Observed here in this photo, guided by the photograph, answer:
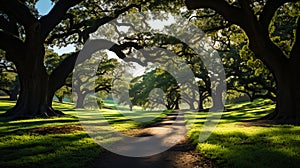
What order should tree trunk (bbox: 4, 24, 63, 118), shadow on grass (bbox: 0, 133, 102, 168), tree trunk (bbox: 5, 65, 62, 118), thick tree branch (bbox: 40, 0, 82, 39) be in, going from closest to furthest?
shadow on grass (bbox: 0, 133, 102, 168)
tree trunk (bbox: 4, 24, 63, 118)
tree trunk (bbox: 5, 65, 62, 118)
thick tree branch (bbox: 40, 0, 82, 39)

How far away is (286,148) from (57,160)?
20.1ft

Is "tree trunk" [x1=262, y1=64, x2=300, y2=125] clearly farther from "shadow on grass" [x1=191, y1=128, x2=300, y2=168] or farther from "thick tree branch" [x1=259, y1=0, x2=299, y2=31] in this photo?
"shadow on grass" [x1=191, y1=128, x2=300, y2=168]

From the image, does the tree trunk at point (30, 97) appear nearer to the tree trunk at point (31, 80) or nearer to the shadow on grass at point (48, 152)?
the tree trunk at point (31, 80)

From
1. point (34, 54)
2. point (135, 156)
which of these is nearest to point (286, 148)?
point (135, 156)

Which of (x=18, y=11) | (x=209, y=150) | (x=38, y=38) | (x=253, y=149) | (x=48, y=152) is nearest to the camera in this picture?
(x=253, y=149)

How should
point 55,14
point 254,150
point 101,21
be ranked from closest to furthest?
point 254,150
point 55,14
point 101,21

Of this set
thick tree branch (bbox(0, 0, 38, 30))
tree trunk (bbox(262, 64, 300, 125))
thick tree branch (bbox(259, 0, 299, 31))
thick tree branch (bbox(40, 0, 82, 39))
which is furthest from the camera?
thick tree branch (bbox(40, 0, 82, 39))

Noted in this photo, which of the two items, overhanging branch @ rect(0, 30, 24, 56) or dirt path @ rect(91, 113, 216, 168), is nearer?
dirt path @ rect(91, 113, 216, 168)

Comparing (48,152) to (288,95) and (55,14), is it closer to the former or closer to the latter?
(288,95)

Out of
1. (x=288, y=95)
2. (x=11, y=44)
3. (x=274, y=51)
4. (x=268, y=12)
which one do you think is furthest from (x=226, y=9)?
(x=11, y=44)

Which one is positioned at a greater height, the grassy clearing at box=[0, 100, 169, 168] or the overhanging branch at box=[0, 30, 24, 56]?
the overhanging branch at box=[0, 30, 24, 56]

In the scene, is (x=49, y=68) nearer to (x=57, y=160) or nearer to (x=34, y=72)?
(x=34, y=72)

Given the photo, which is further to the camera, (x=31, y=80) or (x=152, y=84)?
(x=152, y=84)

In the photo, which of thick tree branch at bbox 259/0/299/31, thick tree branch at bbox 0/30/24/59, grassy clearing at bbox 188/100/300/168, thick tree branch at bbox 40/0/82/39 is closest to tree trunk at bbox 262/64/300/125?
thick tree branch at bbox 259/0/299/31
